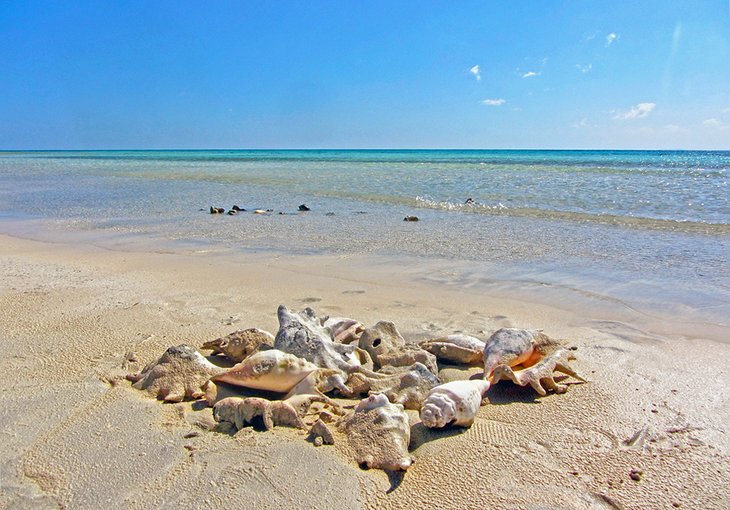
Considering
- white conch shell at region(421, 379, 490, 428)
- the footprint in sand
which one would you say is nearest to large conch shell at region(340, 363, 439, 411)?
white conch shell at region(421, 379, 490, 428)

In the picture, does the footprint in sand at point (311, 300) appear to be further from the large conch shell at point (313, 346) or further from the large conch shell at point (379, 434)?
the large conch shell at point (379, 434)

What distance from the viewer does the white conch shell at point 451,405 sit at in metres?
2.93

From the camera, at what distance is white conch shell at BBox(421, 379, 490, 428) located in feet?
9.61

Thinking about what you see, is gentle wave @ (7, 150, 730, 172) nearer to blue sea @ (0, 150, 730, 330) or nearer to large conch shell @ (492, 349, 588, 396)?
blue sea @ (0, 150, 730, 330)

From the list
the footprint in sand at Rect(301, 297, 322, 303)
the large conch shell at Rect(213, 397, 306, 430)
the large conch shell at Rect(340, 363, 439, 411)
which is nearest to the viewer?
the large conch shell at Rect(213, 397, 306, 430)

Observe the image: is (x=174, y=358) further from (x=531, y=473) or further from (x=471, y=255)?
(x=471, y=255)

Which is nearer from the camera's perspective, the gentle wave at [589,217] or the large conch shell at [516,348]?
the large conch shell at [516,348]

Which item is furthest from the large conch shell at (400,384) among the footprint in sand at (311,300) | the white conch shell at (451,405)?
the footprint in sand at (311,300)

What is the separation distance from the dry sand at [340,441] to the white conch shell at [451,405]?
9 cm

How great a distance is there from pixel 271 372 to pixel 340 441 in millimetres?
653

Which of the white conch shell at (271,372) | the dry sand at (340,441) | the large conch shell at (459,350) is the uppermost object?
the white conch shell at (271,372)

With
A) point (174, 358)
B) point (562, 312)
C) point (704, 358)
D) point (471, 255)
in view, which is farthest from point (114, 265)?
point (704, 358)

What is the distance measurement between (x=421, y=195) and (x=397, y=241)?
27.3 ft

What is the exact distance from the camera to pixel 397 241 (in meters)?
8.95
